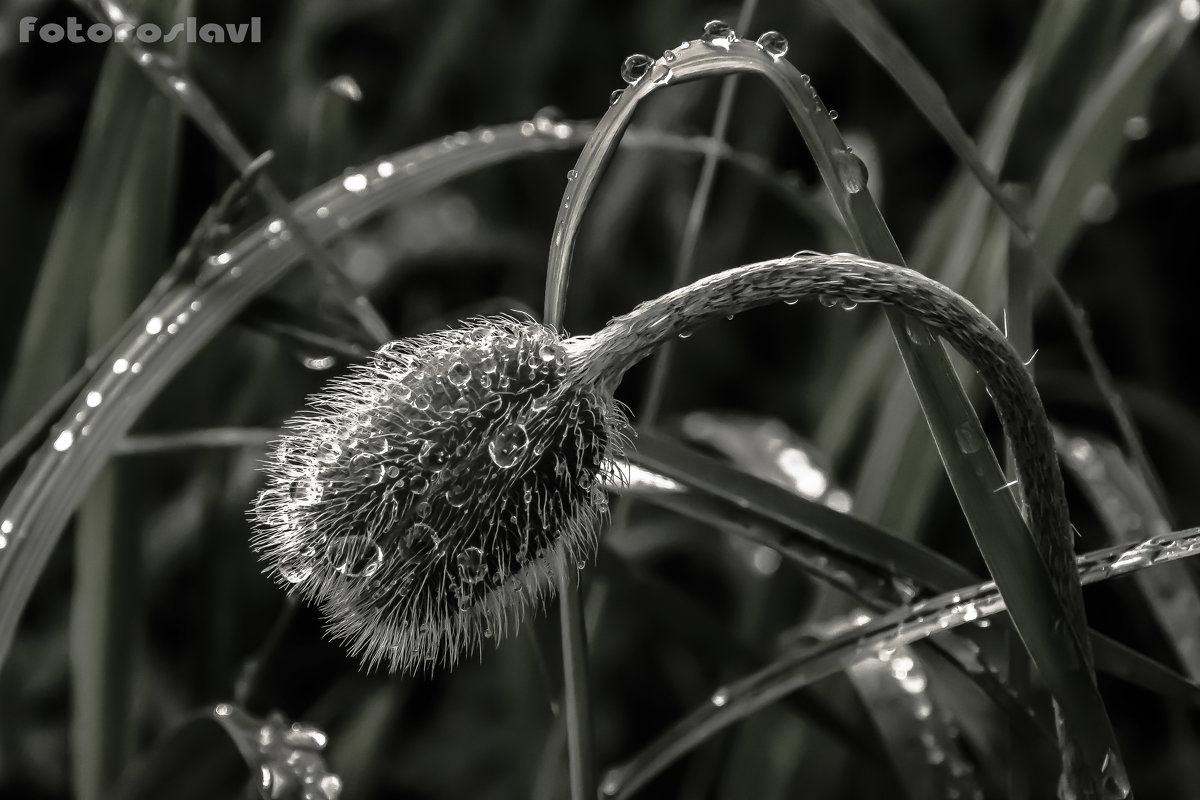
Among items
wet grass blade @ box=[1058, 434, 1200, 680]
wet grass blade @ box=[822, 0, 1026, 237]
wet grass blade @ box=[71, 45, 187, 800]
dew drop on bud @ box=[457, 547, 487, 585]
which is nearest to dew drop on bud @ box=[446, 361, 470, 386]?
dew drop on bud @ box=[457, 547, 487, 585]

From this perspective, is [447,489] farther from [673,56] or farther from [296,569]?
[673,56]

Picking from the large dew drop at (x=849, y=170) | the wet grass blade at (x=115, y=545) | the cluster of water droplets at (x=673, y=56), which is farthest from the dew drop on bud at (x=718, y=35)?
the wet grass blade at (x=115, y=545)

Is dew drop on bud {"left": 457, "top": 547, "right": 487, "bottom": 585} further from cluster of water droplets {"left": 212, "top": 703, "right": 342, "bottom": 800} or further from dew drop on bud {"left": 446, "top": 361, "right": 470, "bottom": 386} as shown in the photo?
cluster of water droplets {"left": 212, "top": 703, "right": 342, "bottom": 800}

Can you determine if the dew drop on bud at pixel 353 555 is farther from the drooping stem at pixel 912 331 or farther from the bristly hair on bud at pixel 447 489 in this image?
the drooping stem at pixel 912 331

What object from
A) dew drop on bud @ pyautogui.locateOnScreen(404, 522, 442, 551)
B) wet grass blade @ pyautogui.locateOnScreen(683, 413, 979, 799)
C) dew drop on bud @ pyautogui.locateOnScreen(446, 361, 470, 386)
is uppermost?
dew drop on bud @ pyautogui.locateOnScreen(446, 361, 470, 386)

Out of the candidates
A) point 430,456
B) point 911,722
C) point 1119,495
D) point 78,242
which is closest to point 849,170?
point 430,456

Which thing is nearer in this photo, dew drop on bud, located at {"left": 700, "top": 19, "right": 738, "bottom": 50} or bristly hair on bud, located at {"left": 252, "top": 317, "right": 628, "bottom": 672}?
bristly hair on bud, located at {"left": 252, "top": 317, "right": 628, "bottom": 672}
